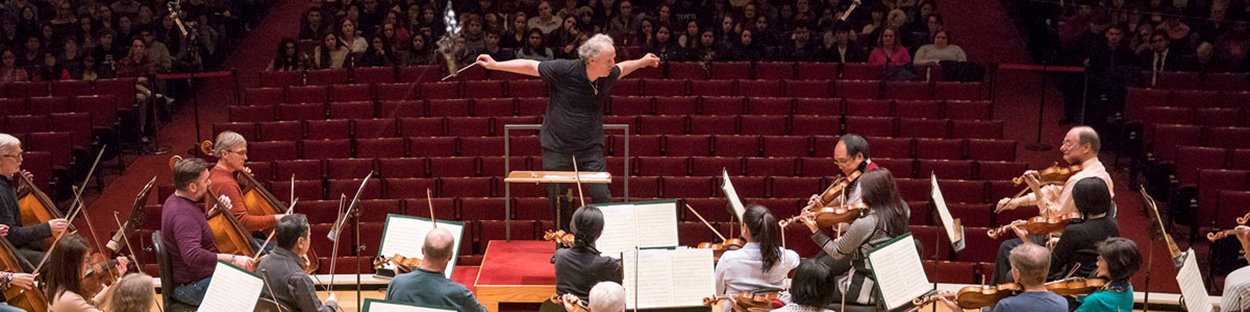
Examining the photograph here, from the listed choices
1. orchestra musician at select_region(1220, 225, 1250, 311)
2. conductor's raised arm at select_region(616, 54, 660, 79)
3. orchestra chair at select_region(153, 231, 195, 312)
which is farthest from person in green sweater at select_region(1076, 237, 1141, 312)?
orchestra chair at select_region(153, 231, 195, 312)

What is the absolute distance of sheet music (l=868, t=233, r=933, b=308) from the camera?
12.7 ft

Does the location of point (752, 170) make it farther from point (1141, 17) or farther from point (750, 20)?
point (1141, 17)

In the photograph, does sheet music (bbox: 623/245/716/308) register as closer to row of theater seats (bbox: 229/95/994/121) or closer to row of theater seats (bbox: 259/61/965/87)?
row of theater seats (bbox: 229/95/994/121)

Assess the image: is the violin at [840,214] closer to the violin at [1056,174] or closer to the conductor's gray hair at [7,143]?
the violin at [1056,174]

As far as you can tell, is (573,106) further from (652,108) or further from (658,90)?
(658,90)

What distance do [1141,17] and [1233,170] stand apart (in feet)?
9.70

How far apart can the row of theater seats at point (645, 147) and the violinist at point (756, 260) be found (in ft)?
10.5

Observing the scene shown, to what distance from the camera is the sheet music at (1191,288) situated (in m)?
3.81

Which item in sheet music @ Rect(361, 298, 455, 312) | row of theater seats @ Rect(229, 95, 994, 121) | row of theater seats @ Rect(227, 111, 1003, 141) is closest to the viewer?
sheet music @ Rect(361, 298, 455, 312)

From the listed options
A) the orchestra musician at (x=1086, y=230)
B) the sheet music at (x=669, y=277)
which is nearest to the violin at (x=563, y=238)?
the sheet music at (x=669, y=277)

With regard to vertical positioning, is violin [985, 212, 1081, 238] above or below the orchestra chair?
above

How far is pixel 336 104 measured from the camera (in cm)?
811

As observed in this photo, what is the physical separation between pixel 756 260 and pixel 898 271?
53 cm

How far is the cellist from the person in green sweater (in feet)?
10.2
